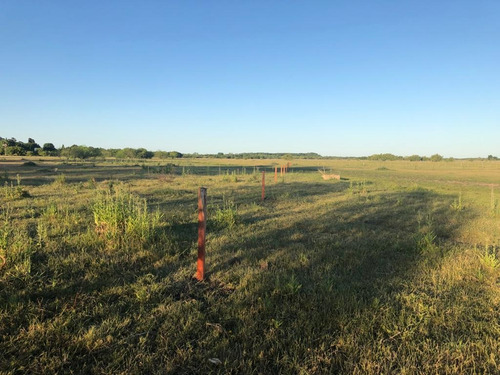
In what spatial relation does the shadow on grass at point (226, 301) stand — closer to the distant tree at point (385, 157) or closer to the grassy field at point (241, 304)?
the grassy field at point (241, 304)

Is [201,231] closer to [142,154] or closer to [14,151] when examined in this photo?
[14,151]

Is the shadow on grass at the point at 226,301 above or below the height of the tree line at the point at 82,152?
below

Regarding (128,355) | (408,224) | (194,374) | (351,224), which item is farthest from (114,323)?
(408,224)

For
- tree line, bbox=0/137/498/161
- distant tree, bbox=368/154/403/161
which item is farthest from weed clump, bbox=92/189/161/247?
distant tree, bbox=368/154/403/161

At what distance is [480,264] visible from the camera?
4.76 m

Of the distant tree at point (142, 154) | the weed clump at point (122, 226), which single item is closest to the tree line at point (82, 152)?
the distant tree at point (142, 154)

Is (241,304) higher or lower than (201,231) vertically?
lower

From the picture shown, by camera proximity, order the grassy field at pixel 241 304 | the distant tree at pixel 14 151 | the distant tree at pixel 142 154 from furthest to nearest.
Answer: the distant tree at pixel 142 154 → the distant tree at pixel 14 151 → the grassy field at pixel 241 304

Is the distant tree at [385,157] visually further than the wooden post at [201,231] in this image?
Yes

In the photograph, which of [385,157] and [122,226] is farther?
[385,157]

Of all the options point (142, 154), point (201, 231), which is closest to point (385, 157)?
point (142, 154)

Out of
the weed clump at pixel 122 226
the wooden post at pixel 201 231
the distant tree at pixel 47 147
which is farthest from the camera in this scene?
the distant tree at pixel 47 147

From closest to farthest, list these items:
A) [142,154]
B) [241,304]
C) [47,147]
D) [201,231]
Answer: [241,304]
[201,231]
[47,147]
[142,154]

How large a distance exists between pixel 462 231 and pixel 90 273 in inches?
341
